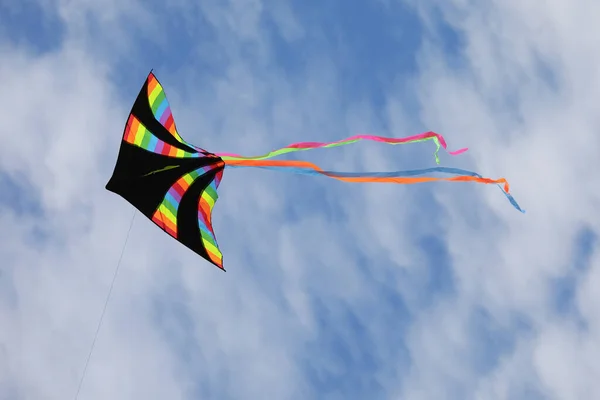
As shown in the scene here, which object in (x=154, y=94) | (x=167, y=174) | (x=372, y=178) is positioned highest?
(x=154, y=94)

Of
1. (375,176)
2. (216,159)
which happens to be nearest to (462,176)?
(375,176)

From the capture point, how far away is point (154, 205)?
10.4m

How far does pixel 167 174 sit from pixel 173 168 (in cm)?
15

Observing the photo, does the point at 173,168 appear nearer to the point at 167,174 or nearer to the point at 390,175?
the point at 167,174

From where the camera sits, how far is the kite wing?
1030 cm

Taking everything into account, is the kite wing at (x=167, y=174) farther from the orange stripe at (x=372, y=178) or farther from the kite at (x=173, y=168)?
the orange stripe at (x=372, y=178)

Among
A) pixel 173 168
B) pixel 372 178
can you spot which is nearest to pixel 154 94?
pixel 173 168

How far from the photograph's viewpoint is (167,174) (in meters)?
10.7

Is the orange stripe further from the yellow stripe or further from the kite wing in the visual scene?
the yellow stripe

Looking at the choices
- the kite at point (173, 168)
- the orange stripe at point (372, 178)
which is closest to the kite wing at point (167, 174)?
the kite at point (173, 168)

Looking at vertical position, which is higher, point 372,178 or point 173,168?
point 173,168

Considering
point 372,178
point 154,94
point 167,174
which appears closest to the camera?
point 372,178

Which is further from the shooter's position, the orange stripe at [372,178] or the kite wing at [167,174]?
the kite wing at [167,174]

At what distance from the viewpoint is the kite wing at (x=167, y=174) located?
33.8 ft
